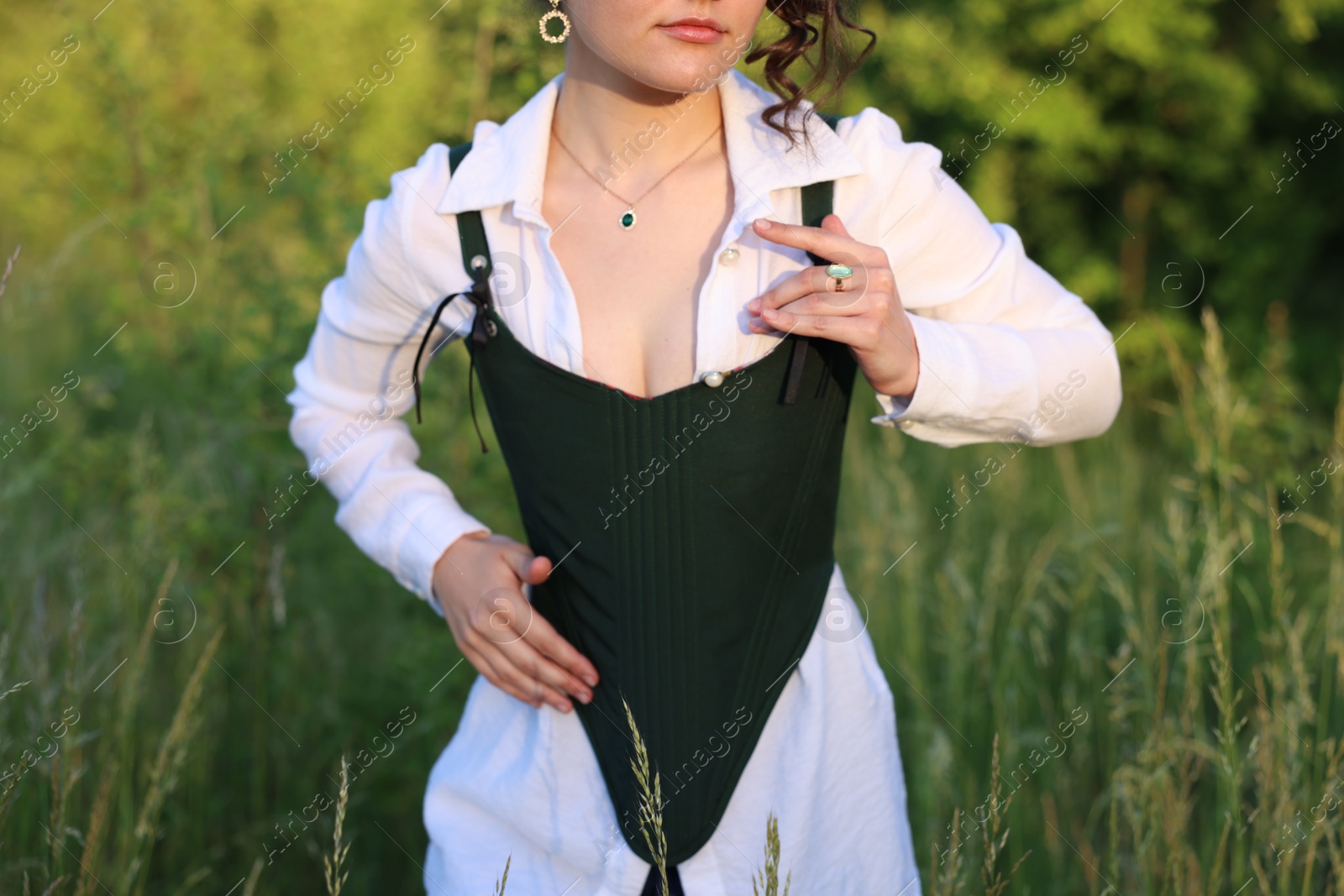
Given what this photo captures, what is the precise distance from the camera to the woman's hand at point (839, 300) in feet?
4.24

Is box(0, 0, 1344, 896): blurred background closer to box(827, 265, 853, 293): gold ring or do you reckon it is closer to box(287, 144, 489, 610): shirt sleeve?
box(287, 144, 489, 610): shirt sleeve

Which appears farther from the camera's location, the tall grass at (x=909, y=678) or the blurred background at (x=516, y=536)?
the blurred background at (x=516, y=536)

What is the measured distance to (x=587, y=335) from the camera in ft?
4.89

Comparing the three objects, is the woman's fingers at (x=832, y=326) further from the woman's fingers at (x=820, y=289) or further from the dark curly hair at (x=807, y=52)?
the dark curly hair at (x=807, y=52)

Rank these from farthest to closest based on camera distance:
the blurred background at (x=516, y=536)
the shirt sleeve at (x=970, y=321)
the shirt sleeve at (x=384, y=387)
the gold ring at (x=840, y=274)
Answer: the blurred background at (x=516, y=536) < the shirt sleeve at (x=384, y=387) < the shirt sleeve at (x=970, y=321) < the gold ring at (x=840, y=274)

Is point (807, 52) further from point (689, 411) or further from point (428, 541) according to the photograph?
point (428, 541)

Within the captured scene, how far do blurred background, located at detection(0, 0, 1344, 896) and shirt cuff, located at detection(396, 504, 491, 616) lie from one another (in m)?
0.43

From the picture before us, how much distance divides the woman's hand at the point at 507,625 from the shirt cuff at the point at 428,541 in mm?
12

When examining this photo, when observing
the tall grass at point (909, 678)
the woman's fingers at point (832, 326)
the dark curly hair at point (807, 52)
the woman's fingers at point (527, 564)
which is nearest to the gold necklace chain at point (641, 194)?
the dark curly hair at point (807, 52)

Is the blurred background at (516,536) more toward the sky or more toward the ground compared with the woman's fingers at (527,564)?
more toward the ground

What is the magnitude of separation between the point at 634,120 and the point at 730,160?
0.16 metres

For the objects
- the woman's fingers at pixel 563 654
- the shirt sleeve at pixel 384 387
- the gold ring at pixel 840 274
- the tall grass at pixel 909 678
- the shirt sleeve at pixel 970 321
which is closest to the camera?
the gold ring at pixel 840 274

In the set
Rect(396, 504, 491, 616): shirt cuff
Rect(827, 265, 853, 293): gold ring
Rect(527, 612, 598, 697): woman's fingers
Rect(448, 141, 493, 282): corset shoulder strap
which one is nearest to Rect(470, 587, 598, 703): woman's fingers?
Rect(527, 612, 598, 697): woman's fingers

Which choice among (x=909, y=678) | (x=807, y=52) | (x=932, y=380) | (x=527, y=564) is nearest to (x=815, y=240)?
(x=932, y=380)
